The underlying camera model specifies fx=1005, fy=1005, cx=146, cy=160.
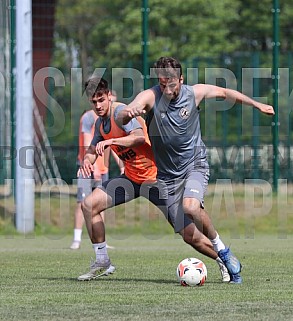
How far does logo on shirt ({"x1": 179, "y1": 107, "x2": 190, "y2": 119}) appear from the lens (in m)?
9.84

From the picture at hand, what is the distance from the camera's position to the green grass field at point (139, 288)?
25.3 feet

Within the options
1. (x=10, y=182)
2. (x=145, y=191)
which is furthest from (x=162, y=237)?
(x=145, y=191)

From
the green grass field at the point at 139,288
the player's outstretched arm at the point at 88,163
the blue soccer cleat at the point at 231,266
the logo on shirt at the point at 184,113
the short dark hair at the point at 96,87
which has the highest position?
the short dark hair at the point at 96,87

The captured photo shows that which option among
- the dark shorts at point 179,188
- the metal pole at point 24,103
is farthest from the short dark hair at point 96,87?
the metal pole at point 24,103

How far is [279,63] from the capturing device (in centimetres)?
1866

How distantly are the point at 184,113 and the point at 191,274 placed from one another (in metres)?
1.57

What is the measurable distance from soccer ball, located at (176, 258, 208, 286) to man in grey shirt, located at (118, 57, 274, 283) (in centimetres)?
26

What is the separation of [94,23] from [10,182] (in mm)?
23593

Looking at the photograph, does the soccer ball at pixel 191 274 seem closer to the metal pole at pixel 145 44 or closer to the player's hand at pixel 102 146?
the player's hand at pixel 102 146

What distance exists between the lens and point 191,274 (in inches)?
380

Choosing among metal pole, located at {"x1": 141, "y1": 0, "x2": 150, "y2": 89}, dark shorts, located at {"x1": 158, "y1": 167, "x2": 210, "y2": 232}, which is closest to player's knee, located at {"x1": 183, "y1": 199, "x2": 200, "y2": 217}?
dark shorts, located at {"x1": 158, "y1": 167, "x2": 210, "y2": 232}

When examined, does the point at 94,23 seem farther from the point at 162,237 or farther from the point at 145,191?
the point at 145,191

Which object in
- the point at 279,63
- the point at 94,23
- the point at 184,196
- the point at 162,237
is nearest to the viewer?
the point at 184,196

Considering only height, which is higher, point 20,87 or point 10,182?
point 20,87
